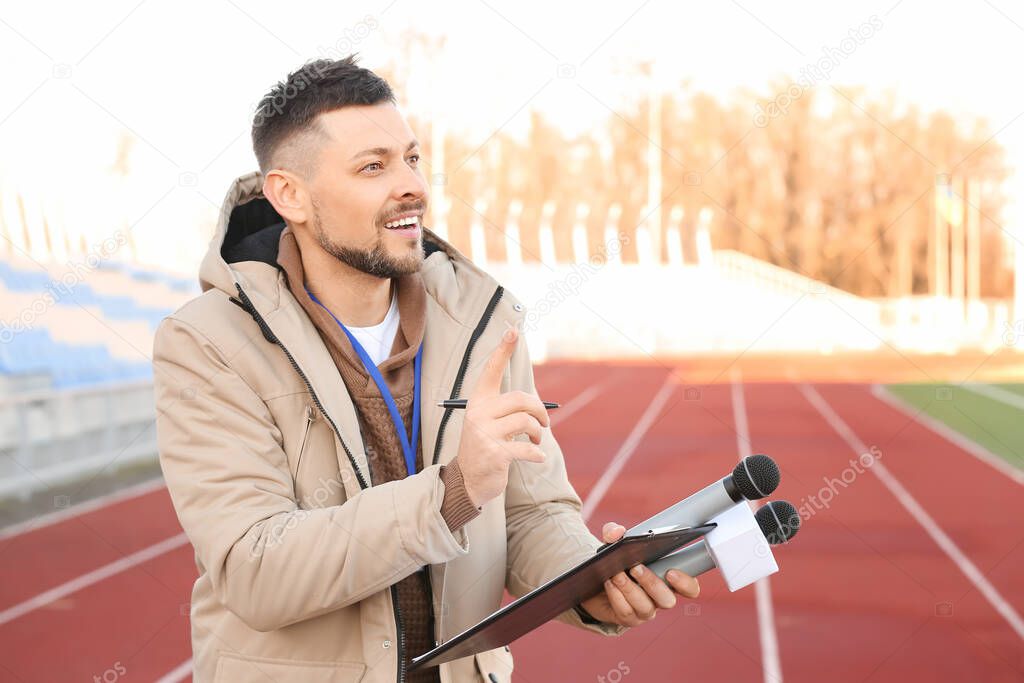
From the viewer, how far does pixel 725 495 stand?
196 cm

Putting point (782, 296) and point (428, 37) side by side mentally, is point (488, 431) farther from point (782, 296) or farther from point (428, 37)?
point (782, 296)

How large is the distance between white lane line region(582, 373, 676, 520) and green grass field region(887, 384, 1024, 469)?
4728 millimetres

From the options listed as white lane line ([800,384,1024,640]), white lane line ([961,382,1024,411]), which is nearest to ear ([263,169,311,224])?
white lane line ([800,384,1024,640])

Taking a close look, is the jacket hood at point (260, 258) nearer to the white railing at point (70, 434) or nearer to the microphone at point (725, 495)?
the microphone at point (725, 495)

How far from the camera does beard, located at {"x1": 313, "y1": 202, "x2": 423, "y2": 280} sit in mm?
2439

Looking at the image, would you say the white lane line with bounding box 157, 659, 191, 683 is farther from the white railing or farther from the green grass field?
the green grass field

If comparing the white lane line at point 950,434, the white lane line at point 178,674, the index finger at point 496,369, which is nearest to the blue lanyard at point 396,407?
the index finger at point 496,369

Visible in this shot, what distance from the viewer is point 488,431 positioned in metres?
1.94

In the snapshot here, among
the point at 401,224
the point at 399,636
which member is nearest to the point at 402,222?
the point at 401,224

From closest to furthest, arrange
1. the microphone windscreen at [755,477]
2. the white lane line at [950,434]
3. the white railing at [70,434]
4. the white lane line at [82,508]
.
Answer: the microphone windscreen at [755,477] < the white lane line at [82,508] < the white railing at [70,434] < the white lane line at [950,434]

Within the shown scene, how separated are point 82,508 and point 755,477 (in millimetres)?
10144

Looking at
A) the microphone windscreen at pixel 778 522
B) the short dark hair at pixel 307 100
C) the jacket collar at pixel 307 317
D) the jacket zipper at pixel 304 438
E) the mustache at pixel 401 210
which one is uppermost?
the short dark hair at pixel 307 100

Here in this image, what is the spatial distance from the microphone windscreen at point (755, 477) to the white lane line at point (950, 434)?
11.9m

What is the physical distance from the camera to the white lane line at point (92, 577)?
7.84m
